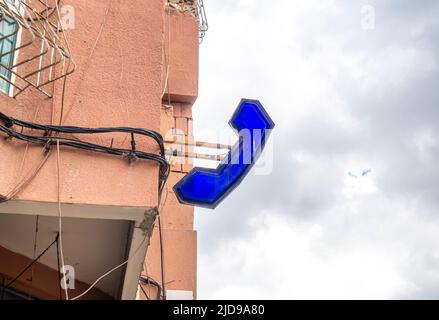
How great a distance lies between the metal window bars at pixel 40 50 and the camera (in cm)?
478

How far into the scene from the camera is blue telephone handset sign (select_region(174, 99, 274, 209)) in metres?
5.11

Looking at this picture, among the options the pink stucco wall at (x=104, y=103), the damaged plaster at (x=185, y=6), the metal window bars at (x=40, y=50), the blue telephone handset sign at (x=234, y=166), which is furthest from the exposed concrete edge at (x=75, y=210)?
the damaged plaster at (x=185, y=6)

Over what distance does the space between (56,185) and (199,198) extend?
1.28 m

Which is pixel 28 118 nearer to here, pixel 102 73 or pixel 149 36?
pixel 102 73

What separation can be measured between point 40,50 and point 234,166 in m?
2.03

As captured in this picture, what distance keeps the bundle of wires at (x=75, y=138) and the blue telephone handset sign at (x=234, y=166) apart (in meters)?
0.41

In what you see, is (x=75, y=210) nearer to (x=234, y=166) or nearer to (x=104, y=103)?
(x=104, y=103)

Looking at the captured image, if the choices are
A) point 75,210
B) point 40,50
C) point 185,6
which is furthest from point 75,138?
point 185,6

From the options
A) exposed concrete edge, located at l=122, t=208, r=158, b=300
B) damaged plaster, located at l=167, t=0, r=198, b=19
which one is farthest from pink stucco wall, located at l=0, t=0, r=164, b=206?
damaged plaster, located at l=167, t=0, r=198, b=19

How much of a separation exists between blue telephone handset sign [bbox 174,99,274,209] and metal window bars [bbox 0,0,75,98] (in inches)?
57.7

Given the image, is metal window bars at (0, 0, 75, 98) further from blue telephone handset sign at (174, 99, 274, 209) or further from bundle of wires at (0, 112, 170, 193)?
blue telephone handset sign at (174, 99, 274, 209)

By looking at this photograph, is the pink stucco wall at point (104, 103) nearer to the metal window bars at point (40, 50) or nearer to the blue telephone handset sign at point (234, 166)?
the metal window bars at point (40, 50)

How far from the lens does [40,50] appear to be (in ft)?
16.7
